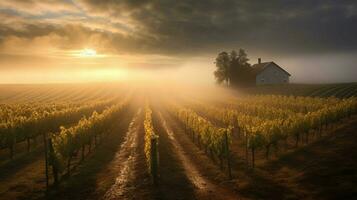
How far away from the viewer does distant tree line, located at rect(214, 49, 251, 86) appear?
101m

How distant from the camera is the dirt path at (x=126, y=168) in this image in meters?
19.3

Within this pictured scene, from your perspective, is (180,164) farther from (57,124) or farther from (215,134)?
(57,124)

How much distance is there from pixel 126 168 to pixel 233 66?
80.6m

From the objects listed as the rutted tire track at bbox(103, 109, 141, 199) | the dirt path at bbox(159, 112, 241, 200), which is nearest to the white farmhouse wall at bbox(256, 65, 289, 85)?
the rutted tire track at bbox(103, 109, 141, 199)

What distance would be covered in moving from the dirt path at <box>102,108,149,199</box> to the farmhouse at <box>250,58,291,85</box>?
227 feet

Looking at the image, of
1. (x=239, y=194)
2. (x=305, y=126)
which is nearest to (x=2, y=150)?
(x=239, y=194)

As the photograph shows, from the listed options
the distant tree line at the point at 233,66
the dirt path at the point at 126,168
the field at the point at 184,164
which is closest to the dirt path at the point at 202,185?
the field at the point at 184,164

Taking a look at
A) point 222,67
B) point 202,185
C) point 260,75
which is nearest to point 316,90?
point 260,75

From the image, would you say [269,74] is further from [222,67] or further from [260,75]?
[222,67]

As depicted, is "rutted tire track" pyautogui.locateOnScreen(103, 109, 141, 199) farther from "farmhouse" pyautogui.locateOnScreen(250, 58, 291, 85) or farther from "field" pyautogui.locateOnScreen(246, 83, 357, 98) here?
"farmhouse" pyautogui.locateOnScreen(250, 58, 291, 85)

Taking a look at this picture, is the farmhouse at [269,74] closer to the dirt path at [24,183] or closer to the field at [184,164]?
the field at [184,164]

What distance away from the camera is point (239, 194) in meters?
18.8

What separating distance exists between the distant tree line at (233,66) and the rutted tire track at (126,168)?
65029mm

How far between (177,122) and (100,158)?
2377cm
